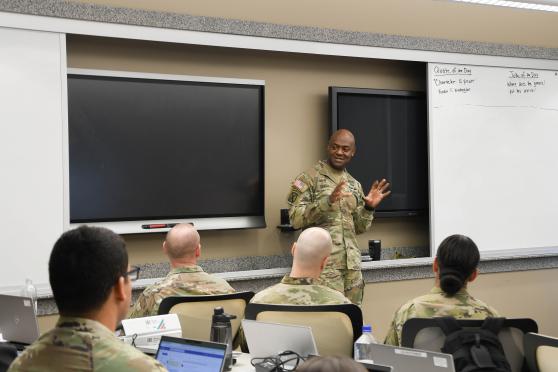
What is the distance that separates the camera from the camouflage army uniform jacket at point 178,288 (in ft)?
11.1

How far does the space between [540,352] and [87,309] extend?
1.56 meters

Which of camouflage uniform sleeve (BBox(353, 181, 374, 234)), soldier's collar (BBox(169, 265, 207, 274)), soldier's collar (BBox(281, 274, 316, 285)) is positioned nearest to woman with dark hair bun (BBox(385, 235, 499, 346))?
soldier's collar (BBox(281, 274, 316, 285))

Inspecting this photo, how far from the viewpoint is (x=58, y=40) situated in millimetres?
4359

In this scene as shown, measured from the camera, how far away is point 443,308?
2.87 meters

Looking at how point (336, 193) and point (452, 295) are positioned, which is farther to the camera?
point (336, 193)

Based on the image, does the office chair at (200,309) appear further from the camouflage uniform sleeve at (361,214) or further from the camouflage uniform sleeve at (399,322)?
the camouflage uniform sleeve at (361,214)

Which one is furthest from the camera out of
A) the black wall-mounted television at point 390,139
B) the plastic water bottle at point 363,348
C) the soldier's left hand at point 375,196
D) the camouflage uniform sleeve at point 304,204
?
the black wall-mounted television at point 390,139

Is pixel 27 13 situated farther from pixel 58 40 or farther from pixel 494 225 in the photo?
pixel 494 225

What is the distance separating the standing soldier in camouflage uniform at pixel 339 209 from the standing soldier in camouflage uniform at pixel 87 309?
304 centimetres

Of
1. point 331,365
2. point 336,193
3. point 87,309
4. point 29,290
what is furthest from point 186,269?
point 331,365

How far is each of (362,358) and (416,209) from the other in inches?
125

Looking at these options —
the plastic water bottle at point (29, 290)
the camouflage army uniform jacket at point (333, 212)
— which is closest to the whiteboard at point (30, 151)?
the plastic water bottle at point (29, 290)

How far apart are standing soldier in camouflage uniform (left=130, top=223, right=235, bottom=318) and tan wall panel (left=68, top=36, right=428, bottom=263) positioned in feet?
4.50

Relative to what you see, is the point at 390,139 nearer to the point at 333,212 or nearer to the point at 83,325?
the point at 333,212
